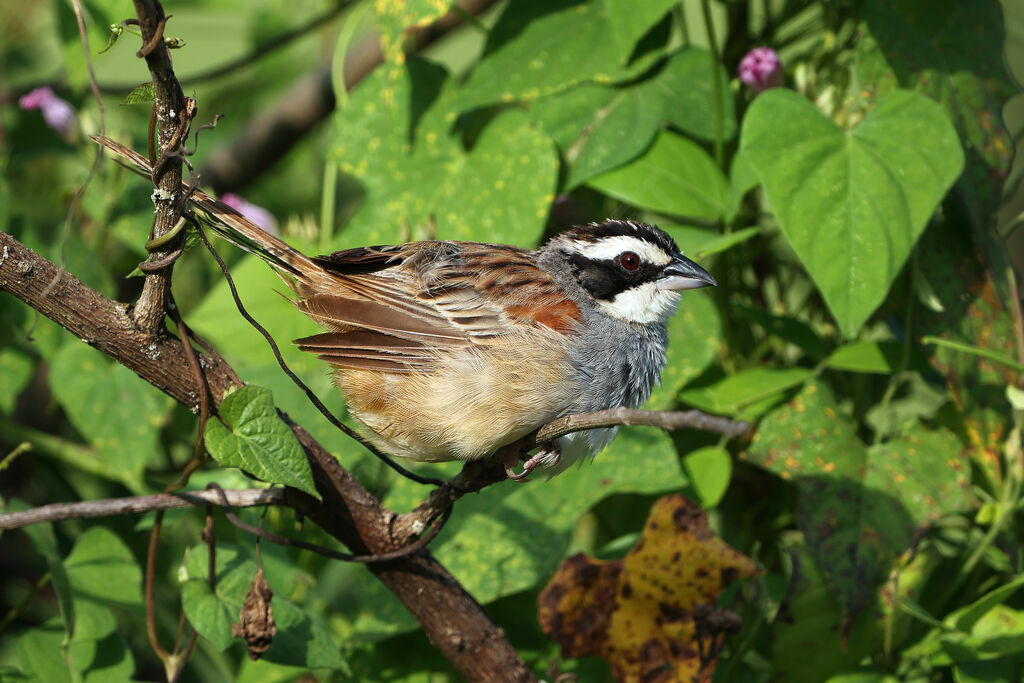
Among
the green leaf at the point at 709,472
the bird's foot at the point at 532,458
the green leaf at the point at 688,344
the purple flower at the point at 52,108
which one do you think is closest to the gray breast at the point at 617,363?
the bird's foot at the point at 532,458

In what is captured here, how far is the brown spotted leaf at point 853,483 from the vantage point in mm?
2496

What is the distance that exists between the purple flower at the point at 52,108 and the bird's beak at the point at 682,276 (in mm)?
2255

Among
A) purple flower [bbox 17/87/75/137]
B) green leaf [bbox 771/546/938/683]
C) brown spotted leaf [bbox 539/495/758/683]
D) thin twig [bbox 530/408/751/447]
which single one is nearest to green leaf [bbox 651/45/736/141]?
brown spotted leaf [bbox 539/495/758/683]

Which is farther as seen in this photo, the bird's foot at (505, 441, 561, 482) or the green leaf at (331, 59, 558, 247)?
the green leaf at (331, 59, 558, 247)

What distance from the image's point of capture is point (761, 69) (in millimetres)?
2781

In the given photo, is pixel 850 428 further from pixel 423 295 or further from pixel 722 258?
pixel 423 295

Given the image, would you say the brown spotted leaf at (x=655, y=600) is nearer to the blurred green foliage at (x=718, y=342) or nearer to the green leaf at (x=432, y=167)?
the blurred green foliage at (x=718, y=342)

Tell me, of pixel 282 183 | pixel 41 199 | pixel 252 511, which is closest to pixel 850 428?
pixel 252 511

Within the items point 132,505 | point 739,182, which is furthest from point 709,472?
point 132,505

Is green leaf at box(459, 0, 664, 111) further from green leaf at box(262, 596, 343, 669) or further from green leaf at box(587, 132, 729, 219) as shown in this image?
green leaf at box(262, 596, 343, 669)

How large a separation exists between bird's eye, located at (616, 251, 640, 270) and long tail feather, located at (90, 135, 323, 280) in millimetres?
764

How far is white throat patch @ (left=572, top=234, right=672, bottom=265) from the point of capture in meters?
2.47

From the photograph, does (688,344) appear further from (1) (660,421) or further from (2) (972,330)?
(1) (660,421)

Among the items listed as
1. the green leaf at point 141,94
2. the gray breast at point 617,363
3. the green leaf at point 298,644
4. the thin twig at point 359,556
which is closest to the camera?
the green leaf at point 141,94
